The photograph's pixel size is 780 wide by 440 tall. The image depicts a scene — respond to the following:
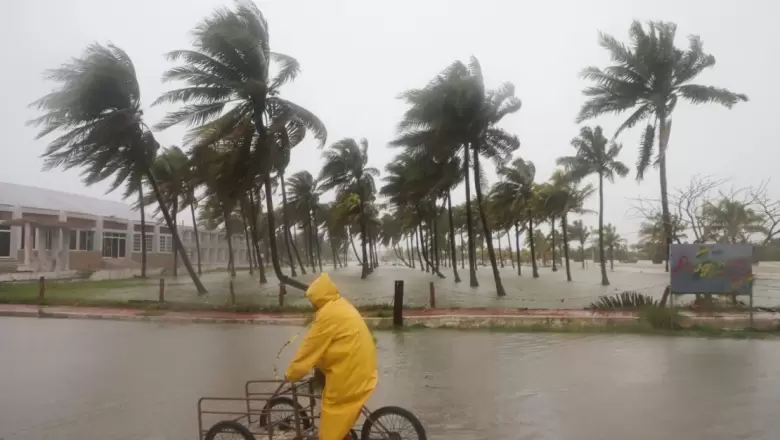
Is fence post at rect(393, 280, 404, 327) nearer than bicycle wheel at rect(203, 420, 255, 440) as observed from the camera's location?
No

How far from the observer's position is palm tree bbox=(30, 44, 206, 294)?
21000 millimetres

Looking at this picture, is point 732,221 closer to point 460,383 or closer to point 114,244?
point 460,383

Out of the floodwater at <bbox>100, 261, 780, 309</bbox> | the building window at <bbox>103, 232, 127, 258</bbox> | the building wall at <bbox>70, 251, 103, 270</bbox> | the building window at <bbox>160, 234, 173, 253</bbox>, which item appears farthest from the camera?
the building window at <bbox>160, 234, 173, 253</bbox>

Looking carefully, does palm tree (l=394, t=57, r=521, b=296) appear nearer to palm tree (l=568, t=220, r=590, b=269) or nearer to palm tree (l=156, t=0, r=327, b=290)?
→ palm tree (l=156, t=0, r=327, b=290)

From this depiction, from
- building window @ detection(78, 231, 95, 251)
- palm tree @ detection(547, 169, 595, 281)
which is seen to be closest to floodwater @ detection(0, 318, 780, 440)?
building window @ detection(78, 231, 95, 251)

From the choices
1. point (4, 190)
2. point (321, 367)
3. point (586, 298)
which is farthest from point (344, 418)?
point (4, 190)

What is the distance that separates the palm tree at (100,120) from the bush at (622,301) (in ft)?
44.7

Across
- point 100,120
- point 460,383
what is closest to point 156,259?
point 100,120

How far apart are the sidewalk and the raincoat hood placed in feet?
36.3

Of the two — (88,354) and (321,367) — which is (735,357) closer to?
(321,367)

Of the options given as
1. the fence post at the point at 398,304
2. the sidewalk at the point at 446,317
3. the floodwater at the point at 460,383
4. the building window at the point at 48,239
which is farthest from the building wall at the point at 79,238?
the fence post at the point at 398,304

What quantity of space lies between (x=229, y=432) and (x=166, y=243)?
33812 mm

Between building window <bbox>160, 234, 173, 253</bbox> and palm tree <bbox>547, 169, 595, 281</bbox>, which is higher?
palm tree <bbox>547, 169, 595, 281</bbox>

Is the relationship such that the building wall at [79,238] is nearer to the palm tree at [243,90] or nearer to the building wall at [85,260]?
the building wall at [85,260]
